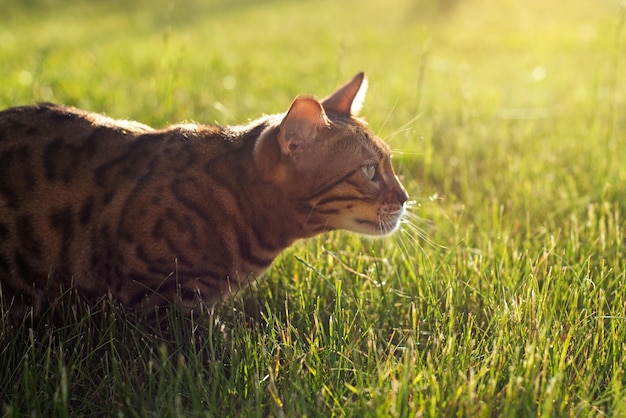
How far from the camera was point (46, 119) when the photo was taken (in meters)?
2.76

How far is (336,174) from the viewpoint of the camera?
2.71 metres

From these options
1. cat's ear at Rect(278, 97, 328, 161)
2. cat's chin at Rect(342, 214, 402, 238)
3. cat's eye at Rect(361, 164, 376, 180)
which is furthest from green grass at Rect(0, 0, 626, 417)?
cat's ear at Rect(278, 97, 328, 161)

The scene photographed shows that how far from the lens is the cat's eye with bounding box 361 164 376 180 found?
277cm

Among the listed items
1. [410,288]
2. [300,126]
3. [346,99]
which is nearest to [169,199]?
[300,126]

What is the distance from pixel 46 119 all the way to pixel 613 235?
2.38m

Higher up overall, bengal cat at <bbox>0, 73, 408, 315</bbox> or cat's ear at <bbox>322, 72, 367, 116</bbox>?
cat's ear at <bbox>322, 72, 367, 116</bbox>

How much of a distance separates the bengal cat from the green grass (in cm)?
15

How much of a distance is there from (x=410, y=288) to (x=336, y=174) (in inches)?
21.7

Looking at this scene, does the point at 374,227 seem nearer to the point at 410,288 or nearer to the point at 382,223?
the point at 382,223

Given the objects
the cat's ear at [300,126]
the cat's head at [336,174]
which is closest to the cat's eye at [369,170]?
the cat's head at [336,174]

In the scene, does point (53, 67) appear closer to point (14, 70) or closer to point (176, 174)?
point (14, 70)

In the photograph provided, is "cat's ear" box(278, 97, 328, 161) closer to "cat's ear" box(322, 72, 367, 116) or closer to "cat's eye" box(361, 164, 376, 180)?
"cat's eye" box(361, 164, 376, 180)

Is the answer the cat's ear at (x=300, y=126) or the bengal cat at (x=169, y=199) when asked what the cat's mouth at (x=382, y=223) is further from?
the cat's ear at (x=300, y=126)

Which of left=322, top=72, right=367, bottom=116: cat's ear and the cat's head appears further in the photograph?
left=322, top=72, right=367, bottom=116: cat's ear
